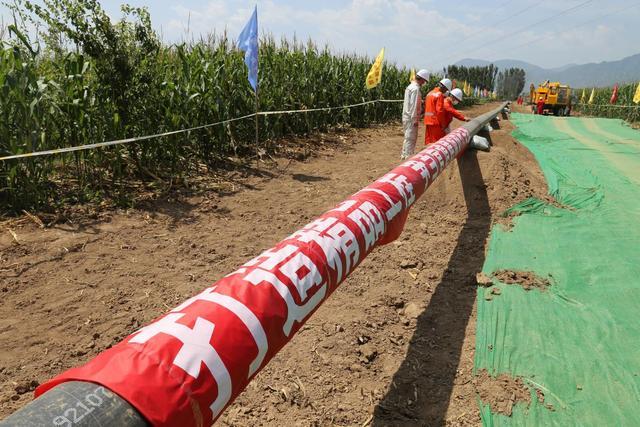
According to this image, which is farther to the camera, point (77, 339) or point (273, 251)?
point (77, 339)

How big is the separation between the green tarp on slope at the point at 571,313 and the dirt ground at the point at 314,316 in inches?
9.1

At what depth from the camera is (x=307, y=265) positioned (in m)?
1.58

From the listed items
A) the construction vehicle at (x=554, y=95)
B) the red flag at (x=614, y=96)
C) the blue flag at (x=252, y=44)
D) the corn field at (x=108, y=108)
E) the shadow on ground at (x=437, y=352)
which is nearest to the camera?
the shadow on ground at (x=437, y=352)

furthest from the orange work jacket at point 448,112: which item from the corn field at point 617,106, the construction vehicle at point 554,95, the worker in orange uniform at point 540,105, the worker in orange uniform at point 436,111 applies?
the construction vehicle at point 554,95

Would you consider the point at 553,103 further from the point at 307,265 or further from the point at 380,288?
the point at 307,265

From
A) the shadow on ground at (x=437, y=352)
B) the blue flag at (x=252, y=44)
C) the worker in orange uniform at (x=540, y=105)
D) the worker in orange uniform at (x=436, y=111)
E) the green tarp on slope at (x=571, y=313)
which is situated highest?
the blue flag at (x=252, y=44)

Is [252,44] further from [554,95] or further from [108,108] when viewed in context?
[554,95]

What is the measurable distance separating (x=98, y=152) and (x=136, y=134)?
703 mm

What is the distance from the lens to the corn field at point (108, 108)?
14.6 feet

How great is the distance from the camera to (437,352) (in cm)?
281

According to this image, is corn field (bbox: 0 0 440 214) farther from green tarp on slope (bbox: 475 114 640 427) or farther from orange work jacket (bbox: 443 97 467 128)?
green tarp on slope (bbox: 475 114 640 427)

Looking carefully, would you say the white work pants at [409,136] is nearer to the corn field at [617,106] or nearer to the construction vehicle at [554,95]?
the corn field at [617,106]

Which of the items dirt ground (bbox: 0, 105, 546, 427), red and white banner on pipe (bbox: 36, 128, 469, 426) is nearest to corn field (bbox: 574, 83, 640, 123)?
dirt ground (bbox: 0, 105, 546, 427)

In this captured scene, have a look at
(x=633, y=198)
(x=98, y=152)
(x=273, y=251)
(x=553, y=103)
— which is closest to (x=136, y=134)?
(x=98, y=152)
